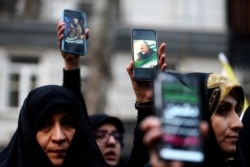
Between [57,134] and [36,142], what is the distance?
0.32 feet

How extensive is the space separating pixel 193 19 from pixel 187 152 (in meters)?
12.9

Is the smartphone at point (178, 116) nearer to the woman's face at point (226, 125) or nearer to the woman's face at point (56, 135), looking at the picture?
the woman's face at point (226, 125)

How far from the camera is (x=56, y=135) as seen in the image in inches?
133

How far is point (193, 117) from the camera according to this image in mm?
2217

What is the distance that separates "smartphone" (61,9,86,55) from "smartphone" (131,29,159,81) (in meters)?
0.63

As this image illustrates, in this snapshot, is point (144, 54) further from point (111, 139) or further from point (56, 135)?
point (111, 139)

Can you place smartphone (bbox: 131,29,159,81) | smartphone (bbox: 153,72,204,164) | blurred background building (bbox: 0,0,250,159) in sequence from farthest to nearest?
blurred background building (bbox: 0,0,250,159)
smartphone (bbox: 131,29,159,81)
smartphone (bbox: 153,72,204,164)

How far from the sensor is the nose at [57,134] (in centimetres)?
337

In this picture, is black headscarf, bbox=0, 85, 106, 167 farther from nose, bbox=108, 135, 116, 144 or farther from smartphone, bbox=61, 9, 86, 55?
nose, bbox=108, 135, 116, 144

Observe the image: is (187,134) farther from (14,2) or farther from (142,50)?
(14,2)

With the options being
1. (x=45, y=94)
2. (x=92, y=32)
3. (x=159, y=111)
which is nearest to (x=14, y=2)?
(x=92, y=32)

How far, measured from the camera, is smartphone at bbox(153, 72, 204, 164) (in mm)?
2154

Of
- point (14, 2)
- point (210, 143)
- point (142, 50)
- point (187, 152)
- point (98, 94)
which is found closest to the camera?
point (187, 152)

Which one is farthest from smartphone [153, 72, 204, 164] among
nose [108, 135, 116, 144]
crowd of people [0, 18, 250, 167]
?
nose [108, 135, 116, 144]
